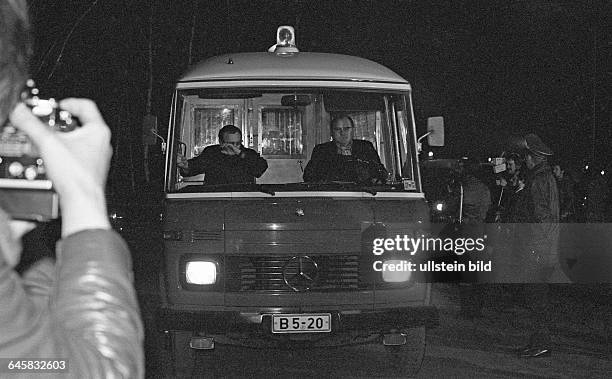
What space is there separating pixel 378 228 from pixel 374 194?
478mm

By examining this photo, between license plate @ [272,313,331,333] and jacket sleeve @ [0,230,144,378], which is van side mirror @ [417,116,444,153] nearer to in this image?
license plate @ [272,313,331,333]

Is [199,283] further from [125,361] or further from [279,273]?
[125,361]

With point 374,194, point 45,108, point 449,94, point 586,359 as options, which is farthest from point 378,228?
point 449,94

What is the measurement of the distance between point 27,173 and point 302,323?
21.0ft

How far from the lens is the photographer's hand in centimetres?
162

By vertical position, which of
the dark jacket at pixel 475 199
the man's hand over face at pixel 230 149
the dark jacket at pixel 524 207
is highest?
the man's hand over face at pixel 230 149

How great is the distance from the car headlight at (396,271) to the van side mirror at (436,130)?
1.14m

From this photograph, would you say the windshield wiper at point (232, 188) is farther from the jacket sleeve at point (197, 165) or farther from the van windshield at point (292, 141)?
the jacket sleeve at point (197, 165)

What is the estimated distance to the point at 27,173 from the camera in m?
1.68

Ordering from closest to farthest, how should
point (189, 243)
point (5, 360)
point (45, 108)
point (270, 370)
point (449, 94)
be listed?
point (5, 360), point (45, 108), point (189, 243), point (270, 370), point (449, 94)

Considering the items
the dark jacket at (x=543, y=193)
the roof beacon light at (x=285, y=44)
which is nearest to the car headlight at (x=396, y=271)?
the dark jacket at (x=543, y=193)

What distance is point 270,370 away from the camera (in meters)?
9.44

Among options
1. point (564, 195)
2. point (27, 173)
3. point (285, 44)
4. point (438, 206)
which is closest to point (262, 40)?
point (438, 206)

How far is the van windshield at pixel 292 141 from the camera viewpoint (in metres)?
8.55
